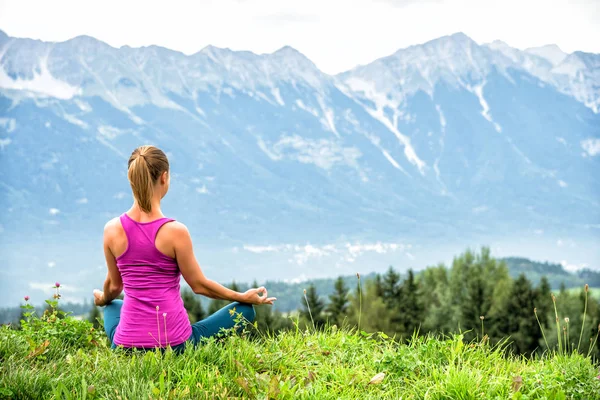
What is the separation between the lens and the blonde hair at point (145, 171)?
4410 millimetres

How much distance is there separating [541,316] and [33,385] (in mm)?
77938

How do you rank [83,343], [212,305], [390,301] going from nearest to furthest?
[83,343] < [212,305] < [390,301]

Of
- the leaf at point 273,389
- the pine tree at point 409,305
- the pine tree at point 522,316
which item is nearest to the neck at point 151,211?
the leaf at point 273,389

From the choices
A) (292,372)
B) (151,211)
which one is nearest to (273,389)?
(292,372)

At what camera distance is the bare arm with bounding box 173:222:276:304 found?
4500mm

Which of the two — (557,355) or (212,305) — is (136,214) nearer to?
(557,355)

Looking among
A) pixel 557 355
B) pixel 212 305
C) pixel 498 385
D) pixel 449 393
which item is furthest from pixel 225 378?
pixel 212 305

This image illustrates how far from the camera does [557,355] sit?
488cm

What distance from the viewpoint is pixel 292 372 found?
4.58 metres

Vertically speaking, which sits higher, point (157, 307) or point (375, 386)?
point (157, 307)

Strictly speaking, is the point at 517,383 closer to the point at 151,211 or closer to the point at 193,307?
the point at 151,211

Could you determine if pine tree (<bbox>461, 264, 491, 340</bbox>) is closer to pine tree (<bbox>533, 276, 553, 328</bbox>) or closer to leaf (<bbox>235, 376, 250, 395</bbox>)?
pine tree (<bbox>533, 276, 553, 328</bbox>)

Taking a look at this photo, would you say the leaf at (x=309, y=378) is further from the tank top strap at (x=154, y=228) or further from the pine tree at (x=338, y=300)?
the pine tree at (x=338, y=300)

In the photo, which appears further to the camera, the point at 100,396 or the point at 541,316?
the point at 541,316
